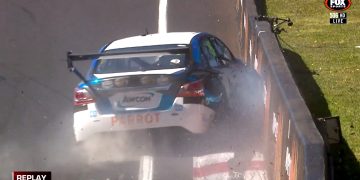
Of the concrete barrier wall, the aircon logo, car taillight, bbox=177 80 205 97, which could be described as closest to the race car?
car taillight, bbox=177 80 205 97

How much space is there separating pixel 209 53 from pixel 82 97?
2.25m

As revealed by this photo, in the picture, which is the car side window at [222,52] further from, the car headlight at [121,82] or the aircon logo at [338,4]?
the aircon logo at [338,4]

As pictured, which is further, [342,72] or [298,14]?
[298,14]

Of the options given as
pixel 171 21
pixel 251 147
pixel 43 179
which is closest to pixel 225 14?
pixel 171 21

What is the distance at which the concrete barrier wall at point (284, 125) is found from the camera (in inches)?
254

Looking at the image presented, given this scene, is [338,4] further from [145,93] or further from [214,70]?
[145,93]

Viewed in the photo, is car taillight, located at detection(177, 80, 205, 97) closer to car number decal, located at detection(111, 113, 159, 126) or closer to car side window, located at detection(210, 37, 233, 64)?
car number decal, located at detection(111, 113, 159, 126)

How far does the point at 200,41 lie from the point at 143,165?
7.86 ft

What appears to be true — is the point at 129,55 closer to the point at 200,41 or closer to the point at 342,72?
the point at 200,41

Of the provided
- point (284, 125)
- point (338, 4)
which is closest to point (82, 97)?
point (284, 125)

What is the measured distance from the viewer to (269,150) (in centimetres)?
1015

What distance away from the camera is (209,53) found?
39.2 feet

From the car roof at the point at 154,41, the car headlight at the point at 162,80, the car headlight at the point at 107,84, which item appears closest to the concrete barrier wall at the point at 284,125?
the car roof at the point at 154,41

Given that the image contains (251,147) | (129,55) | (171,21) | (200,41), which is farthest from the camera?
(171,21)
